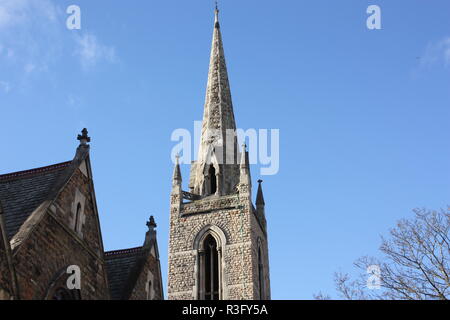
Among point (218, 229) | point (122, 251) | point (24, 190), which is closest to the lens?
point (24, 190)

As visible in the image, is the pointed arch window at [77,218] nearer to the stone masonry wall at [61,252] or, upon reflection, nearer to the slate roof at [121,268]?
the stone masonry wall at [61,252]

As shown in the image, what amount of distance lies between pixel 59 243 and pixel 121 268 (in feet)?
12.2

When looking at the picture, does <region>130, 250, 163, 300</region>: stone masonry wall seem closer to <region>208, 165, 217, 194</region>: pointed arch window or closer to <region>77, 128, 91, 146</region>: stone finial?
<region>77, 128, 91, 146</region>: stone finial

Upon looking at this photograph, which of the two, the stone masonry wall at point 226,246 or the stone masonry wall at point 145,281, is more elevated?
the stone masonry wall at point 226,246

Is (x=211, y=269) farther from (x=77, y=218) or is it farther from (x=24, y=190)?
(x=77, y=218)

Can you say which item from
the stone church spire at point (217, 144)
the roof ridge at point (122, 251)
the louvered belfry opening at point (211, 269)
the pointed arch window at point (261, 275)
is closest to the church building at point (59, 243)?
the roof ridge at point (122, 251)

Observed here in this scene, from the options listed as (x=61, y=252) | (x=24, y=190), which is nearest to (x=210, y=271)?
(x=24, y=190)

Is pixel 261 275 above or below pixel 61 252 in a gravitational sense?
above

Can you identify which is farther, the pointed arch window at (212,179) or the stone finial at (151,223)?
the pointed arch window at (212,179)

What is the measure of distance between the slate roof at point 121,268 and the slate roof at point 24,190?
9.64 ft

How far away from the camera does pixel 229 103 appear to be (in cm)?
4191

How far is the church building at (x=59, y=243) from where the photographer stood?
11266 millimetres

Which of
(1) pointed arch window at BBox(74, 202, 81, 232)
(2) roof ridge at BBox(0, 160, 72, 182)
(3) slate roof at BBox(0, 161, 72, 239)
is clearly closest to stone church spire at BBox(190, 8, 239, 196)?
(2) roof ridge at BBox(0, 160, 72, 182)

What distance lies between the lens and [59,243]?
12531mm
